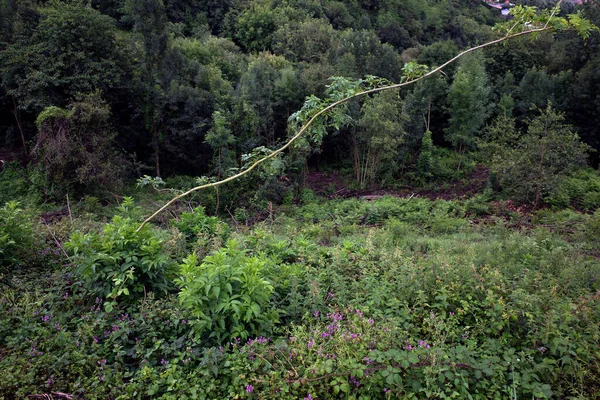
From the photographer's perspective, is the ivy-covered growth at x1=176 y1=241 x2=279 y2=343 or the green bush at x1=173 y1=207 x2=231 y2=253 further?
the green bush at x1=173 y1=207 x2=231 y2=253

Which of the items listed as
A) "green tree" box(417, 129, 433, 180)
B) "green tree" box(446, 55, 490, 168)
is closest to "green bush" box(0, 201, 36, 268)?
"green tree" box(417, 129, 433, 180)

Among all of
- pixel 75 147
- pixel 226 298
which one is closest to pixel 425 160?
pixel 75 147

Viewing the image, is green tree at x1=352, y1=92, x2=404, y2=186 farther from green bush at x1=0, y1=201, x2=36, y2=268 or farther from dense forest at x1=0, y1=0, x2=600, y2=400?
green bush at x1=0, y1=201, x2=36, y2=268

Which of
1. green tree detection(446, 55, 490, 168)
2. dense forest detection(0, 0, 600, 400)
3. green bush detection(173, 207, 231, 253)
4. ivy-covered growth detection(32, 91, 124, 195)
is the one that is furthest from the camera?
green tree detection(446, 55, 490, 168)

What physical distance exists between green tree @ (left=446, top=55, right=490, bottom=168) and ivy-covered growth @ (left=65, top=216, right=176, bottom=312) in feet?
67.1

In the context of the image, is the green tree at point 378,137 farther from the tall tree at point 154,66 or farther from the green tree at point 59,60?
the green tree at point 59,60

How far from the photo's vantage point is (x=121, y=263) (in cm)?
381

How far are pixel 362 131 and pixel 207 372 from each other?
1754 centimetres

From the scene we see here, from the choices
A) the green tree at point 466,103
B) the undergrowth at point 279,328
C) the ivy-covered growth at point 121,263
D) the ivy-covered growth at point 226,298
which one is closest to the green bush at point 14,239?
the undergrowth at point 279,328

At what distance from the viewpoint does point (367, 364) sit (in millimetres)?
2814

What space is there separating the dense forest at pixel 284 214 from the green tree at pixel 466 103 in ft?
0.38

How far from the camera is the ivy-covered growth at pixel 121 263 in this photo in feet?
12.0

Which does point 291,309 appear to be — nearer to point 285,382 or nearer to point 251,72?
point 285,382

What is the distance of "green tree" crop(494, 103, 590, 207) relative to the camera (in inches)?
571
